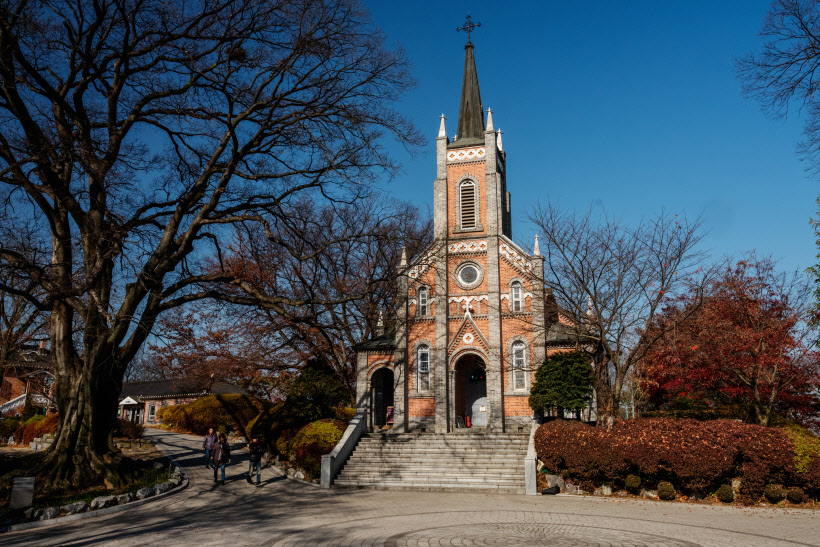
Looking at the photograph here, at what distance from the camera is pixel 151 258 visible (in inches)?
658

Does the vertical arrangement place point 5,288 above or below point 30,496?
above

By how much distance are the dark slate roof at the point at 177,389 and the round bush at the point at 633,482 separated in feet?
95.6

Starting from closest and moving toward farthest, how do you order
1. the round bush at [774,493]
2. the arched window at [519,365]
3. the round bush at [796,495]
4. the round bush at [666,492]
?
the round bush at [796,495] → the round bush at [774,493] → the round bush at [666,492] → the arched window at [519,365]

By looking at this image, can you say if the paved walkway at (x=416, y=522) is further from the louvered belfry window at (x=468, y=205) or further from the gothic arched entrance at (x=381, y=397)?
the louvered belfry window at (x=468, y=205)

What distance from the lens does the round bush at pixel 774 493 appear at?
51.8ft

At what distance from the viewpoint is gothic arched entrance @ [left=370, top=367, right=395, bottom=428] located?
29.7m

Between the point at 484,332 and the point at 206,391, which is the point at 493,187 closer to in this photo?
the point at 484,332

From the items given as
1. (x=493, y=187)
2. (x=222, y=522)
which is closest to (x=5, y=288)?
(x=222, y=522)

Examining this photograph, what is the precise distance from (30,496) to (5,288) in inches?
186

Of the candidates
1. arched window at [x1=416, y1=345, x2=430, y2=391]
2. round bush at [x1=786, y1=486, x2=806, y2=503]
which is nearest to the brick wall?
arched window at [x1=416, y1=345, x2=430, y2=391]

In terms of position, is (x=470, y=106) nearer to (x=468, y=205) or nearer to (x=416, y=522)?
(x=468, y=205)

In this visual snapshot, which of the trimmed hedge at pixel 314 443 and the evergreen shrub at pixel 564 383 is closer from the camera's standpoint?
the trimmed hedge at pixel 314 443

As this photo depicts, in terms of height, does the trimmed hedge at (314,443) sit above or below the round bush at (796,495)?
above

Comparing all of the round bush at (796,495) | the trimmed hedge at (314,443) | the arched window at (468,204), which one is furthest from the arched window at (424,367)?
the round bush at (796,495)
